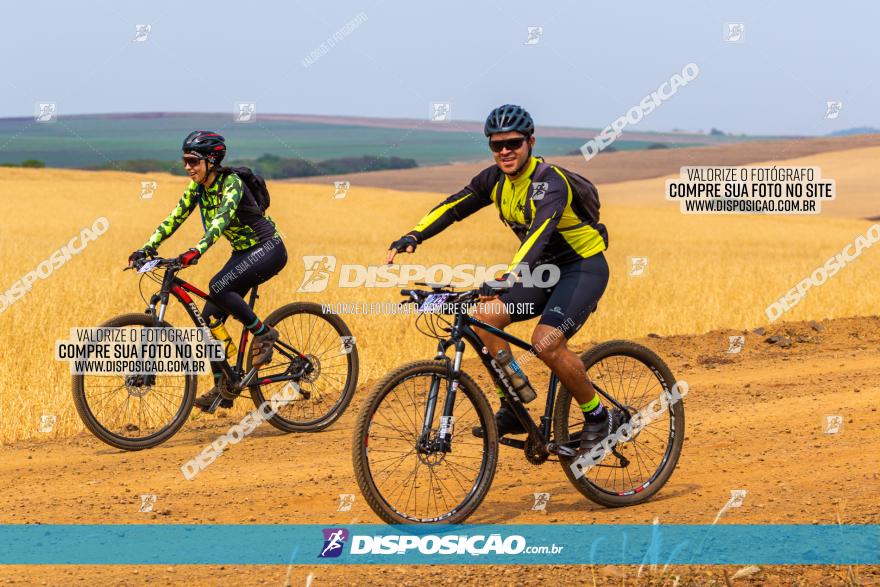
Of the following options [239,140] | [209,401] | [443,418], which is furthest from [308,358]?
[239,140]

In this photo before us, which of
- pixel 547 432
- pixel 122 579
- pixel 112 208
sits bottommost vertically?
pixel 122 579

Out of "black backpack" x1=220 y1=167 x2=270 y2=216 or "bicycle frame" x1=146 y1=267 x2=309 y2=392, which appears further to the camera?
"black backpack" x1=220 y1=167 x2=270 y2=216

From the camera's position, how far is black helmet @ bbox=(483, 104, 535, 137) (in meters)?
6.86

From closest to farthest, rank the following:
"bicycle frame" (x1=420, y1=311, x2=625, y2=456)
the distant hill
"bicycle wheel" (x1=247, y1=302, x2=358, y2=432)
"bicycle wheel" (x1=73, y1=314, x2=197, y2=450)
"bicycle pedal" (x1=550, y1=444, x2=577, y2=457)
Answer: "bicycle frame" (x1=420, y1=311, x2=625, y2=456) → "bicycle pedal" (x1=550, y1=444, x2=577, y2=457) → "bicycle wheel" (x1=73, y1=314, x2=197, y2=450) → "bicycle wheel" (x1=247, y1=302, x2=358, y2=432) → the distant hill

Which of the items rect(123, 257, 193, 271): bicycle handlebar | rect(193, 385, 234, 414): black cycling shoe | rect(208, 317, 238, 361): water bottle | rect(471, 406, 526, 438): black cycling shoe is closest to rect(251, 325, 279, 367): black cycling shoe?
rect(208, 317, 238, 361): water bottle

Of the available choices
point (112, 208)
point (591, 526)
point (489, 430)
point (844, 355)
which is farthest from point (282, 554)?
point (112, 208)

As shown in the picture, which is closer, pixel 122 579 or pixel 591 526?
pixel 122 579

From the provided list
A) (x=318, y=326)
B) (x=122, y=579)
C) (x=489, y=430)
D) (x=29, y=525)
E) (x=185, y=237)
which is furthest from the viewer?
(x=185, y=237)

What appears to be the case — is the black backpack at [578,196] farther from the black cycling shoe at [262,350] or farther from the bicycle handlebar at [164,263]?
the black cycling shoe at [262,350]

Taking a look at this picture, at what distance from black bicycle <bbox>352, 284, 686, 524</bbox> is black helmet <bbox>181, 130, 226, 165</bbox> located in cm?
331

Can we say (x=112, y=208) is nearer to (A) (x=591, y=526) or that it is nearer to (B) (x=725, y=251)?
(B) (x=725, y=251)

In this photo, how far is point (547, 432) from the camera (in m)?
7.28

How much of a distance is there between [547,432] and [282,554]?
1.93 meters

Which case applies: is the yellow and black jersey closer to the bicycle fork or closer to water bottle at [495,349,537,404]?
water bottle at [495,349,537,404]
